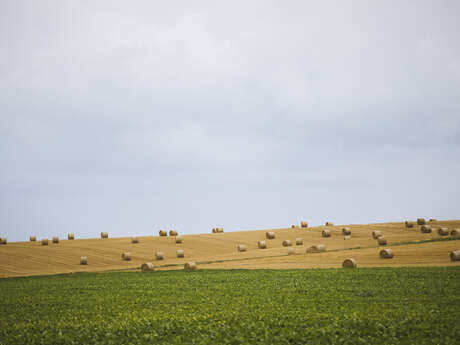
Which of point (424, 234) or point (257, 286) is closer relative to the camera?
point (257, 286)

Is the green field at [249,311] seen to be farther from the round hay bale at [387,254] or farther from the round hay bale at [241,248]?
the round hay bale at [241,248]

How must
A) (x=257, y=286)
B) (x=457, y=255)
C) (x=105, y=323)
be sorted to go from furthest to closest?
(x=457, y=255) → (x=257, y=286) → (x=105, y=323)

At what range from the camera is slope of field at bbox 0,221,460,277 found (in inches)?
1346

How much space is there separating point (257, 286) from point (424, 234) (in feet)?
113

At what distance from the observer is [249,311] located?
50.3 ft

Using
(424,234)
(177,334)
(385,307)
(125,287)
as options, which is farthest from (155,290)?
(424,234)

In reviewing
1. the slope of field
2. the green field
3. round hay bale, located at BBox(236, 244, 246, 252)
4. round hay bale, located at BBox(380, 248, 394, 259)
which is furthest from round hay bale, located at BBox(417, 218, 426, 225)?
the green field

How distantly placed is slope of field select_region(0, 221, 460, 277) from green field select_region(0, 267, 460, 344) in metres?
10.7

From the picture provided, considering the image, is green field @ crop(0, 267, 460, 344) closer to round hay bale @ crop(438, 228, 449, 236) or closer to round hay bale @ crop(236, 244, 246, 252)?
round hay bale @ crop(438, 228, 449, 236)

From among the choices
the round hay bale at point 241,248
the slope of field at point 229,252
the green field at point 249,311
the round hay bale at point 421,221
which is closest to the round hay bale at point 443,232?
the slope of field at point 229,252

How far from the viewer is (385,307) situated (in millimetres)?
14898

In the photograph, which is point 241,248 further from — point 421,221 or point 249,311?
point 249,311

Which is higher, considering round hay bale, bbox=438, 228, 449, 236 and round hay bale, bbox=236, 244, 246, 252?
round hay bale, bbox=438, 228, 449, 236

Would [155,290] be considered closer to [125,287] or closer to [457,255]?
[125,287]
